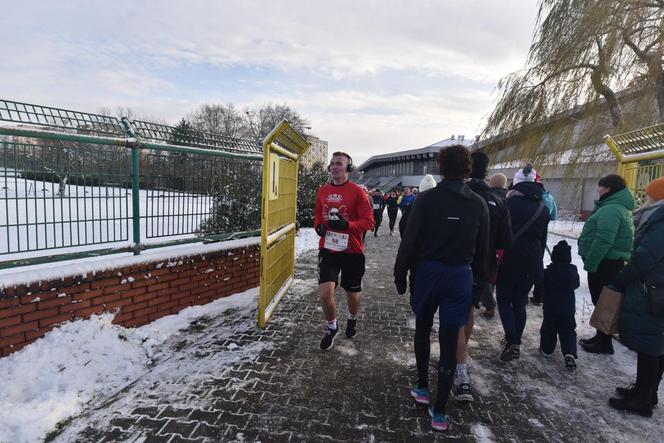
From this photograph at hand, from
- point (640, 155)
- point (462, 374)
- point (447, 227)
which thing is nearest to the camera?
point (447, 227)

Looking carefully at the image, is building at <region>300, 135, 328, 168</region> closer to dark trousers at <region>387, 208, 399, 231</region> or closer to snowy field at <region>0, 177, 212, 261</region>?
snowy field at <region>0, 177, 212, 261</region>

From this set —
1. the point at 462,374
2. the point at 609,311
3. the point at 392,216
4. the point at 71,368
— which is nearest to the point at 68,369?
the point at 71,368

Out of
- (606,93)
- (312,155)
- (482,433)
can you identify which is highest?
(312,155)

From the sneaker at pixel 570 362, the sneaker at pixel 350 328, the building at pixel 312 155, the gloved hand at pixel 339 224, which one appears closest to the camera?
the sneaker at pixel 570 362

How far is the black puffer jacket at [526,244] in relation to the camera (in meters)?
4.08

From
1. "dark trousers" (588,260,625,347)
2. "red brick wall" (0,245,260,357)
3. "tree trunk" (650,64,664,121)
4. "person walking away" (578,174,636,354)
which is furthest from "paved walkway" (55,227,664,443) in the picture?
"tree trunk" (650,64,664,121)

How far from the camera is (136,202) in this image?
176 inches

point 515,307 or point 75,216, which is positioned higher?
point 75,216

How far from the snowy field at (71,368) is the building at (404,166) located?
39987mm

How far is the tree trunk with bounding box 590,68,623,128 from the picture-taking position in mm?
10367

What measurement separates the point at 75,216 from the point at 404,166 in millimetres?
57591

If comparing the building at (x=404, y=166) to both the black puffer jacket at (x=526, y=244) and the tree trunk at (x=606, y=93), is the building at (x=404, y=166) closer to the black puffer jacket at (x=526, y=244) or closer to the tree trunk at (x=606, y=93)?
the tree trunk at (x=606, y=93)

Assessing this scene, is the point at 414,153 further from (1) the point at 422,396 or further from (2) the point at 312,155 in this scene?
(1) the point at 422,396

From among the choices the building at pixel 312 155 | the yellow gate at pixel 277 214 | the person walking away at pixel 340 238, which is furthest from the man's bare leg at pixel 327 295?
the building at pixel 312 155
